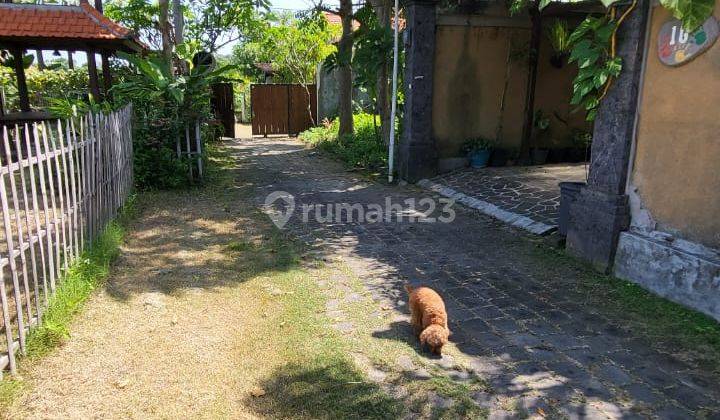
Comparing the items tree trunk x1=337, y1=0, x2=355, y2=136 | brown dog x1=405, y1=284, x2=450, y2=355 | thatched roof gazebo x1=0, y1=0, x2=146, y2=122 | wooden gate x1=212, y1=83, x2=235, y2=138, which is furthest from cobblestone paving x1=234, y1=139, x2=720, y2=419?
wooden gate x1=212, y1=83, x2=235, y2=138

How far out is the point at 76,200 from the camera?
4539 millimetres

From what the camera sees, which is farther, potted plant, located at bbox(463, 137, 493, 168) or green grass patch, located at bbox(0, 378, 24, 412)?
potted plant, located at bbox(463, 137, 493, 168)

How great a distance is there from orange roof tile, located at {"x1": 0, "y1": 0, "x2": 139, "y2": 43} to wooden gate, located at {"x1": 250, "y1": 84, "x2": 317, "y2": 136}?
302 inches

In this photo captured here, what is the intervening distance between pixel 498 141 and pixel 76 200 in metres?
7.78

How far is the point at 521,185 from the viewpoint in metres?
8.30

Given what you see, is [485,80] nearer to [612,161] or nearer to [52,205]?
[612,161]

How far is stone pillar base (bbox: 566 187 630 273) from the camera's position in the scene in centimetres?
478

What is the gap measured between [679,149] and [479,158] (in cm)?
549

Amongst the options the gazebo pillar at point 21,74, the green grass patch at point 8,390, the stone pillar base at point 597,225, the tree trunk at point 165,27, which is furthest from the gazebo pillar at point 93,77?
the stone pillar base at point 597,225

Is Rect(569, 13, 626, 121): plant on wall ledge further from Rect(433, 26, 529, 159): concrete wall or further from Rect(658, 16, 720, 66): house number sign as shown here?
Rect(433, 26, 529, 159): concrete wall

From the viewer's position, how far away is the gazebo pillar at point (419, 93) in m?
8.91

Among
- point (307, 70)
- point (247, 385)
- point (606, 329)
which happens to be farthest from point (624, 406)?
point (307, 70)

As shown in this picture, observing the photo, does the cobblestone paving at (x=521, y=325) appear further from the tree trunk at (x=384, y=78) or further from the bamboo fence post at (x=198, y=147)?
the tree trunk at (x=384, y=78)

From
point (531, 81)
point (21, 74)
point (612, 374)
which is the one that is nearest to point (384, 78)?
point (531, 81)
